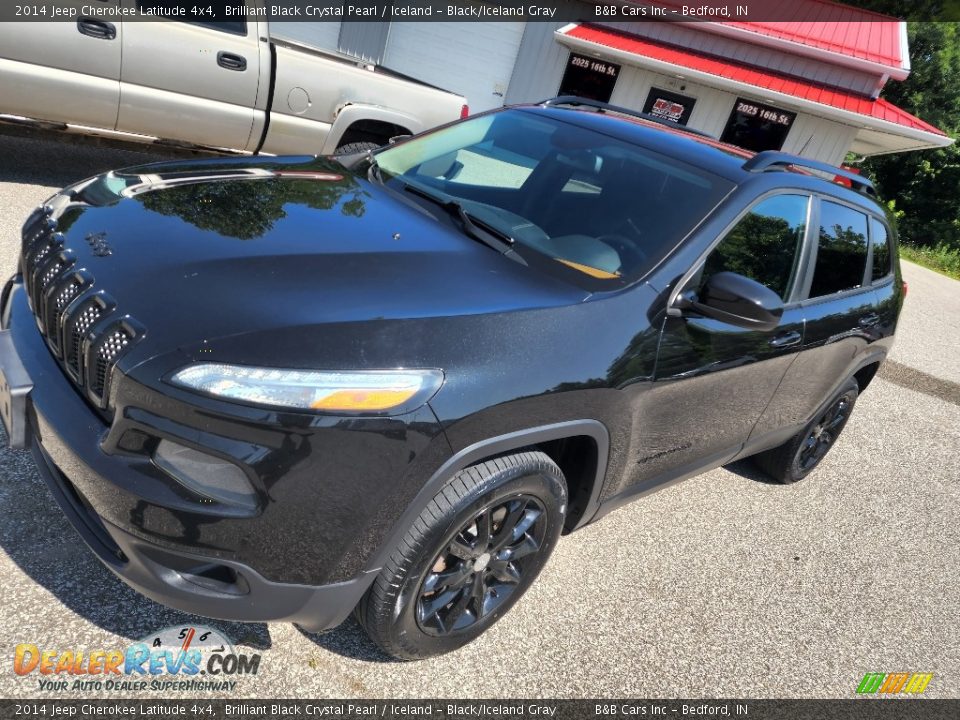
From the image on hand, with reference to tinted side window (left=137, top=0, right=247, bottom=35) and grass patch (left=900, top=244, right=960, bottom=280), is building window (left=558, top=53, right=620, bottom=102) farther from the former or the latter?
tinted side window (left=137, top=0, right=247, bottom=35)

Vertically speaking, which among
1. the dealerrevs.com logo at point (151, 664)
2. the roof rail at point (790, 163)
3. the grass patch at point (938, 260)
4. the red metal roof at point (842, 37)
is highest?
the red metal roof at point (842, 37)

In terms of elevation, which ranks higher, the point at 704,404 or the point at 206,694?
the point at 704,404

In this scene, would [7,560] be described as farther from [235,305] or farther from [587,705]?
[587,705]

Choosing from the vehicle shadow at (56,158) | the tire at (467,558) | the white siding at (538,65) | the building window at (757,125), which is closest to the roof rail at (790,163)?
the tire at (467,558)

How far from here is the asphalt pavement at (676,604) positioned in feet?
7.86

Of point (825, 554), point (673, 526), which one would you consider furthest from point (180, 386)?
point (825, 554)

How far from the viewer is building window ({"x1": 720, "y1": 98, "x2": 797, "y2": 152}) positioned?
18.7 metres

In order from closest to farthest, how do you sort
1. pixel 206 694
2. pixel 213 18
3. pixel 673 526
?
1. pixel 206 694
2. pixel 673 526
3. pixel 213 18

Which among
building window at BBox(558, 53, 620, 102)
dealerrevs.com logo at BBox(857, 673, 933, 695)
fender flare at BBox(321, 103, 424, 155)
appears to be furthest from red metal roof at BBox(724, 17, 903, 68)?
dealerrevs.com logo at BBox(857, 673, 933, 695)

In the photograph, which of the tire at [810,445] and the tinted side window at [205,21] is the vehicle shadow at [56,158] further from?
the tire at [810,445]

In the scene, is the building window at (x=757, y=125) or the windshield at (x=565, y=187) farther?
the building window at (x=757, y=125)

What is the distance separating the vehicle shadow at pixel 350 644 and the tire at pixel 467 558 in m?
0.12

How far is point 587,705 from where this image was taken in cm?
255

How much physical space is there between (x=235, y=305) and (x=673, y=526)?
261 centimetres
